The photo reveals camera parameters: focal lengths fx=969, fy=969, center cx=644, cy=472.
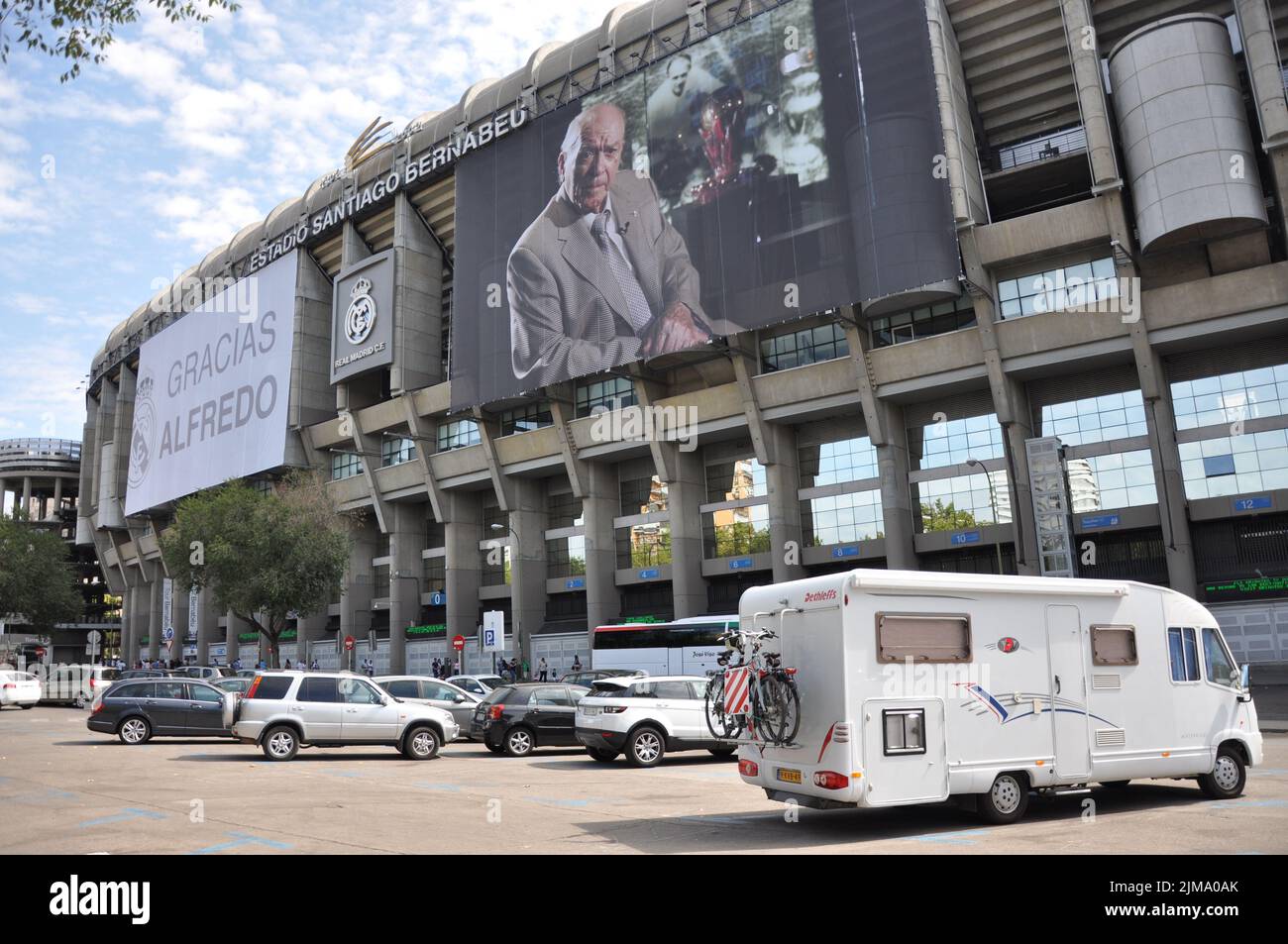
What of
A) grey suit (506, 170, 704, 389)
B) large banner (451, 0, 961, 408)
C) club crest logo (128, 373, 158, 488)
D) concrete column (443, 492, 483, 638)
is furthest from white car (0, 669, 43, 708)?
club crest logo (128, 373, 158, 488)

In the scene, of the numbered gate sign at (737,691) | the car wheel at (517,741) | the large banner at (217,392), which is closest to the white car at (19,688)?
the car wheel at (517,741)

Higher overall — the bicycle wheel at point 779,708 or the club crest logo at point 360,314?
the club crest logo at point 360,314

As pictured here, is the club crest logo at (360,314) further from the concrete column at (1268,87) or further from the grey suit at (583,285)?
the concrete column at (1268,87)

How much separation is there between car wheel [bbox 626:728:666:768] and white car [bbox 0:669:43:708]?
27.2 meters

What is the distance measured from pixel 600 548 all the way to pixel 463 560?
33.1 feet

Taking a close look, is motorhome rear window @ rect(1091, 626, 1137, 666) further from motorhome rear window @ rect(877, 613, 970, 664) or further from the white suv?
the white suv

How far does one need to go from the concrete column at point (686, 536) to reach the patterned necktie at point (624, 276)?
19.9 ft

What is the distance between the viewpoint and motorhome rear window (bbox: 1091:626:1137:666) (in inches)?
461

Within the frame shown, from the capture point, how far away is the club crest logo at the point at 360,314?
5562cm

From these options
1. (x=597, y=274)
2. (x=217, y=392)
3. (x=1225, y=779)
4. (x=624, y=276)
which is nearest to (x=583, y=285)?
(x=597, y=274)

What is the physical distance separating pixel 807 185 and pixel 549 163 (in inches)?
586

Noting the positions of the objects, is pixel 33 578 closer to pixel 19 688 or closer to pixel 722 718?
pixel 19 688

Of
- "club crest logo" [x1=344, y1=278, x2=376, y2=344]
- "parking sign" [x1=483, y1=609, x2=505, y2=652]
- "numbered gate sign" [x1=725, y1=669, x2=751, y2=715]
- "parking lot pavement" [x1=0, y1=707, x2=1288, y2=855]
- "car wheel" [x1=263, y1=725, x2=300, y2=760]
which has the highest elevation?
"club crest logo" [x1=344, y1=278, x2=376, y2=344]
